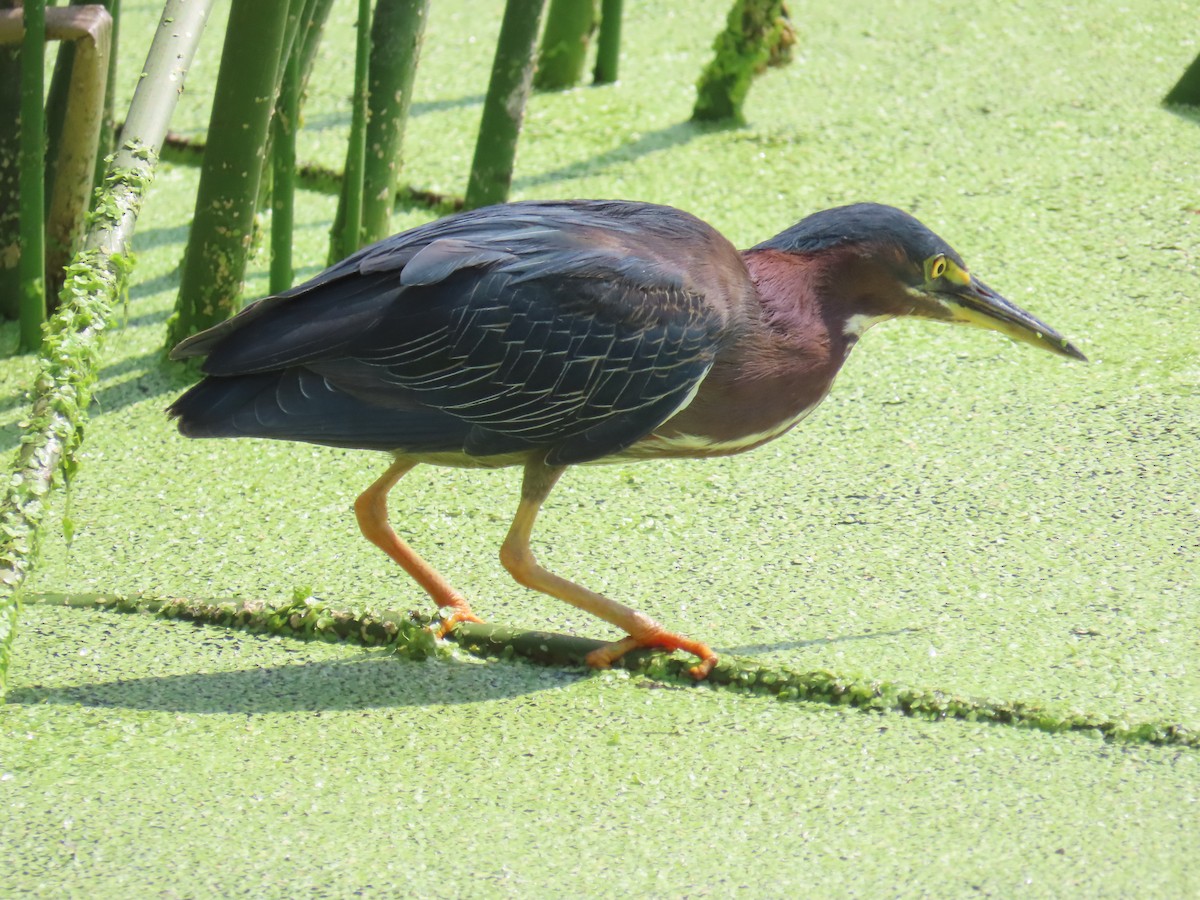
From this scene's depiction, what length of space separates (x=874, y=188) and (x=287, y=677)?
2.35 metres

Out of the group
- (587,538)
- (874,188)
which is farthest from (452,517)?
(874,188)

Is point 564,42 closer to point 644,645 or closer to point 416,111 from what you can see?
point 416,111

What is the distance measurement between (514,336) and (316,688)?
68 centimetres

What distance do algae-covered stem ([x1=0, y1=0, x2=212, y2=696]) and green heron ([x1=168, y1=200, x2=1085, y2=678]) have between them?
6.8 inches

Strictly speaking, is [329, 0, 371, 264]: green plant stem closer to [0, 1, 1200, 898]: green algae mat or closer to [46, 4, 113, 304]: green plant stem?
[0, 1, 1200, 898]: green algae mat

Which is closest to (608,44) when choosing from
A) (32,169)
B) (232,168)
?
(232,168)

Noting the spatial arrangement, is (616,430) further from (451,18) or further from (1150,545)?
(451,18)

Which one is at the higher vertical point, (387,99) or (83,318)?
(387,99)

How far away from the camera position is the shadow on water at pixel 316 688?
7.89 ft

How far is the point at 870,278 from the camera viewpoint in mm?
2725

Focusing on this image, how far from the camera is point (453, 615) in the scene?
2643 mm

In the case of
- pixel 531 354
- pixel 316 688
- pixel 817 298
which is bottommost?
pixel 316 688

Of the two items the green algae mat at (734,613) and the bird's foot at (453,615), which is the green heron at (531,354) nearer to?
the bird's foot at (453,615)

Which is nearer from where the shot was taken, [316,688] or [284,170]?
[316,688]
